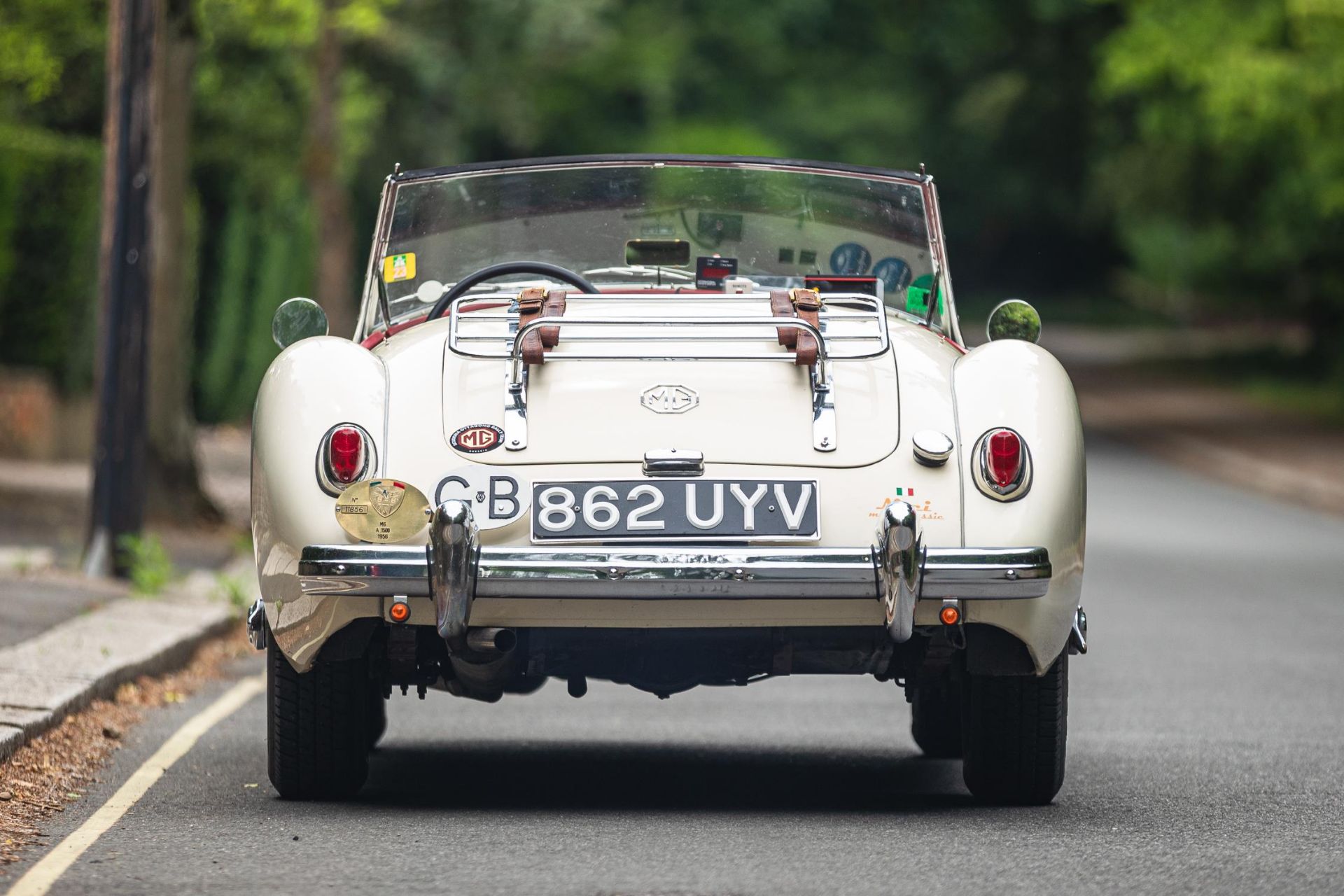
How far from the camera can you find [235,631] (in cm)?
1151

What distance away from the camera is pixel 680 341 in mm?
6215

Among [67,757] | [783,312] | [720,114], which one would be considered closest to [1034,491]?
[783,312]

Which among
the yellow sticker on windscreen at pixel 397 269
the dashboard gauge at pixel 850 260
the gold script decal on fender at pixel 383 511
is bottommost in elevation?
the gold script decal on fender at pixel 383 511

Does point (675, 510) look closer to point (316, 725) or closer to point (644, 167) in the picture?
point (316, 725)

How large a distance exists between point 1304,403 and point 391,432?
1258 inches

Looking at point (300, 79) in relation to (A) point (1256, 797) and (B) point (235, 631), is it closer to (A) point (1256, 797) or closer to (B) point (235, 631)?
(B) point (235, 631)

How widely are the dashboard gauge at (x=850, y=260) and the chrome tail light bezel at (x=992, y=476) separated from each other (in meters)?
1.37

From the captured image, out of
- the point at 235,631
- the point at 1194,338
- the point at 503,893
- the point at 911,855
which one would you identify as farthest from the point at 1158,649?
the point at 1194,338

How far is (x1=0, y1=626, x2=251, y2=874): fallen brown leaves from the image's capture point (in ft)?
19.9

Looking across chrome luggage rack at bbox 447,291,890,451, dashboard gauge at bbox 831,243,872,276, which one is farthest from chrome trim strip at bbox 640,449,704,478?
dashboard gauge at bbox 831,243,872,276

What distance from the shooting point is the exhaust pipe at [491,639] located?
591 cm

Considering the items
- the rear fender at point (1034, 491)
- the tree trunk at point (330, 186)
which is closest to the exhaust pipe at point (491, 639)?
the rear fender at point (1034, 491)

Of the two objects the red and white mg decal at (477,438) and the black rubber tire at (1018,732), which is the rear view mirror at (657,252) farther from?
the black rubber tire at (1018,732)

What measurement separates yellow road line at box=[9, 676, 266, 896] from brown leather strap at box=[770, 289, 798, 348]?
2222 millimetres
